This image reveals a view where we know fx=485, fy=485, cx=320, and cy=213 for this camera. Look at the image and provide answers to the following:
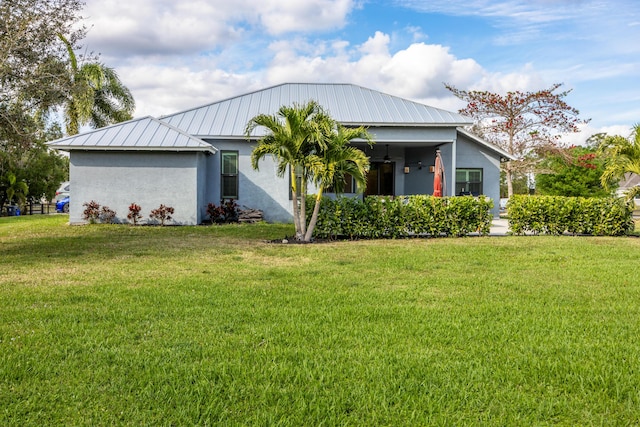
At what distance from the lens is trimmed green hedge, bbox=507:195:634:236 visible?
13.6 meters

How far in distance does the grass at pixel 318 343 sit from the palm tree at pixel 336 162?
11.4ft

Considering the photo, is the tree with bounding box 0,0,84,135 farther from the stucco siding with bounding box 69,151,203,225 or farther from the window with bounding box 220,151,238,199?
the window with bounding box 220,151,238,199

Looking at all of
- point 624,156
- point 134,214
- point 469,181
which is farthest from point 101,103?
point 624,156

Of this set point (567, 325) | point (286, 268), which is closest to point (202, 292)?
point (286, 268)

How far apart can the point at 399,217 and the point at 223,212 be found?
7.13m

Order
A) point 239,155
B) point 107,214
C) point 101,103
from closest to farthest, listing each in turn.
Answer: point 107,214, point 239,155, point 101,103

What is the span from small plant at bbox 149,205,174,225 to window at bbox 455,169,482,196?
11.9 meters

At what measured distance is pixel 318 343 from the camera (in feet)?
14.3

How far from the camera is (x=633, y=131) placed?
44.9 feet

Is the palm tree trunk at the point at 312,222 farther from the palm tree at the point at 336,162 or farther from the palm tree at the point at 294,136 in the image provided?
the palm tree at the point at 294,136

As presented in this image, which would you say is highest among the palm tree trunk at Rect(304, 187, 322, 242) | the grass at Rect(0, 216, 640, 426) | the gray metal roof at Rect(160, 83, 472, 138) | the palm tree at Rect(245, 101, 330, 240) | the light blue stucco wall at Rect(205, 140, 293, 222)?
the gray metal roof at Rect(160, 83, 472, 138)

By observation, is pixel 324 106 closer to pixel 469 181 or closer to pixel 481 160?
pixel 469 181

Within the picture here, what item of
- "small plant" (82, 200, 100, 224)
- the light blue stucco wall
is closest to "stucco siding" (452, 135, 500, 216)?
the light blue stucco wall

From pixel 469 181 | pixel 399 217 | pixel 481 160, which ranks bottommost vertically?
pixel 399 217
